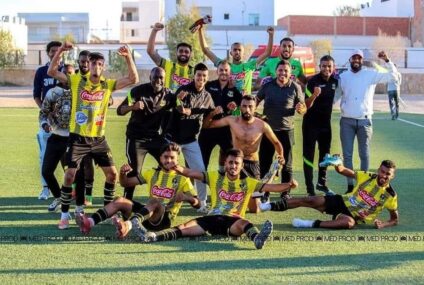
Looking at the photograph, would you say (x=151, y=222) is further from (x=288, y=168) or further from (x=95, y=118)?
(x=288, y=168)

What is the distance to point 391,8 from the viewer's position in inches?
3182

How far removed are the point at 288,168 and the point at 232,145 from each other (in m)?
1.04

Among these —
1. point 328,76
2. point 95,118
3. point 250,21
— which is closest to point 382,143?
point 328,76

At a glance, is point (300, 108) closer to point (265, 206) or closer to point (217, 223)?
point (265, 206)

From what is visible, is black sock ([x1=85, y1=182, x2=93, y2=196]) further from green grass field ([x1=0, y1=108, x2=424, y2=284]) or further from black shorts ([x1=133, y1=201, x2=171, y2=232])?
black shorts ([x1=133, y1=201, x2=171, y2=232])

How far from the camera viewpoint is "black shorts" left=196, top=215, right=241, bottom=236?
7.94m

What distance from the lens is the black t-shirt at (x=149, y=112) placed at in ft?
30.0

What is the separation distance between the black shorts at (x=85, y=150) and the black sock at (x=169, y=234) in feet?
4.69

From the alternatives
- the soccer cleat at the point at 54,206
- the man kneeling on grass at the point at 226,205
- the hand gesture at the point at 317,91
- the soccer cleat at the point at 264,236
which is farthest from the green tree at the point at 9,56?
the soccer cleat at the point at 264,236

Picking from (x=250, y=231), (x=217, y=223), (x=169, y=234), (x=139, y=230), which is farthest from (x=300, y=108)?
(x=139, y=230)

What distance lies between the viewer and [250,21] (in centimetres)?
7325

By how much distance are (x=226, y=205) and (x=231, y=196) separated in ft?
0.38

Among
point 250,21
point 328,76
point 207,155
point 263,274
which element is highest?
point 250,21

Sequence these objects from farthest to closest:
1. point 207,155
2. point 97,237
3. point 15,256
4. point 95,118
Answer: point 207,155 < point 95,118 < point 97,237 < point 15,256
